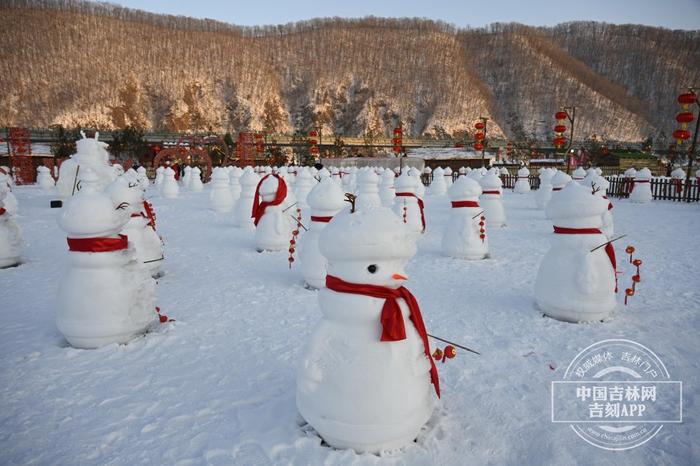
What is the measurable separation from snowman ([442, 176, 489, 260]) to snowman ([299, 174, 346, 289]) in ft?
7.59

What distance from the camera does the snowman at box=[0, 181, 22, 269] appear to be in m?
6.42

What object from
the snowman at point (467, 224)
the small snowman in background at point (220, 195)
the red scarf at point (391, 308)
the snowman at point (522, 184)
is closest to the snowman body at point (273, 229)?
the snowman at point (467, 224)

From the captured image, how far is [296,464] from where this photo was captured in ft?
7.72

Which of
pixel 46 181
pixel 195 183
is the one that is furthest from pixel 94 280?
pixel 46 181

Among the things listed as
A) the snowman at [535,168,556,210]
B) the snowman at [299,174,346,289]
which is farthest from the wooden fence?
the snowman at [299,174,346,289]

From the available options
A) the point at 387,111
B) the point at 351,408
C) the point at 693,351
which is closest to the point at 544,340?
the point at 693,351

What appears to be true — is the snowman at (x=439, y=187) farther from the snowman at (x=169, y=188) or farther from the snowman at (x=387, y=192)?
the snowman at (x=169, y=188)

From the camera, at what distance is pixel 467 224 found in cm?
704

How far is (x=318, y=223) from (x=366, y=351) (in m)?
3.31

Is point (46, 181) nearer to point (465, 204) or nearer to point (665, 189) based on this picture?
point (465, 204)

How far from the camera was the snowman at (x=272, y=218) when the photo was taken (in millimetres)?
7422

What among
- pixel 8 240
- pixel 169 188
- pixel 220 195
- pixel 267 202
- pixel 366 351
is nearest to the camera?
pixel 366 351

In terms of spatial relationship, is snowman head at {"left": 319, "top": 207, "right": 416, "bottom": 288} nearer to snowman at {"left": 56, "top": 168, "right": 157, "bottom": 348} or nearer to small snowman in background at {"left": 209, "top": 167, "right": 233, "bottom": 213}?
snowman at {"left": 56, "top": 168, "right": 157, "bottom": 348}

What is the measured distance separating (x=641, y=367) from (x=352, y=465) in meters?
2.46
